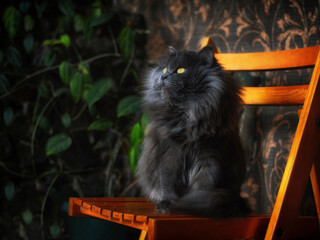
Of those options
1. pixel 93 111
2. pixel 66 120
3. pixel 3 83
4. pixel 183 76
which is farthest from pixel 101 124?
pixel 183 76

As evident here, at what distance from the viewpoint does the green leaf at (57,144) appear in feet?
5.58

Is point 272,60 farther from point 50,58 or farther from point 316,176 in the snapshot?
point 50,58

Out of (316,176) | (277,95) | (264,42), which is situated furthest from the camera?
(264,42)

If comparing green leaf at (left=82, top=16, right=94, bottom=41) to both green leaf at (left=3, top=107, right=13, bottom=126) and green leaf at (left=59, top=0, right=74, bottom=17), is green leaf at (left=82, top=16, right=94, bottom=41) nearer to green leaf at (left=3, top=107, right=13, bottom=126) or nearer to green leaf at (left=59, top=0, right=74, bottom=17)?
green leaf at (left=59, top=0, right=74, bottom=17)

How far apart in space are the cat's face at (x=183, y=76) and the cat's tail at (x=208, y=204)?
0.26m

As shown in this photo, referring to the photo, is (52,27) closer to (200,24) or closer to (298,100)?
(200,24)

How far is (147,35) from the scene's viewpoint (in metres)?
1.89

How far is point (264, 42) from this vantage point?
1510 mm

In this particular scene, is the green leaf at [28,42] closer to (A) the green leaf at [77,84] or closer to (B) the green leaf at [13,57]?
(B) the green leaf at [13,57]

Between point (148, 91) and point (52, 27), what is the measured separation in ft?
3.38

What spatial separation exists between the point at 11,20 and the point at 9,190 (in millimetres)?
851

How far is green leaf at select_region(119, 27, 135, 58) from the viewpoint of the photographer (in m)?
1.74

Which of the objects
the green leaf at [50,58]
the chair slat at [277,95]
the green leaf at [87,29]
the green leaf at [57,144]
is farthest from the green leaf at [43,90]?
the chair slat at [277,95]

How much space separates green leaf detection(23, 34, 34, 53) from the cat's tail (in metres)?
1.24
